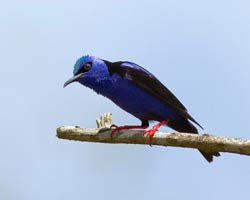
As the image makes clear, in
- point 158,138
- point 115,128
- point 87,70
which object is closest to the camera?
point 158,138

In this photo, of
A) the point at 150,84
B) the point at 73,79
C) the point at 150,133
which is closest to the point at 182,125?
the point at 150,84

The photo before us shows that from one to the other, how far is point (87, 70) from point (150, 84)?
1.01 metres

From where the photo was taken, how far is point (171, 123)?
37.2ft

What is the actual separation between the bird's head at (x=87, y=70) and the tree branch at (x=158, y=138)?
738 millimetres

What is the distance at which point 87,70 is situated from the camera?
1123 centimetres

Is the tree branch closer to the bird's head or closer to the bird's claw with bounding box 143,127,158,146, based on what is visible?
the bird's claw with bounding box 143,127,158,146

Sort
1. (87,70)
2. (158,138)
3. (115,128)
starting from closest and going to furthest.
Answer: (158,138), (115,128), (87,70)

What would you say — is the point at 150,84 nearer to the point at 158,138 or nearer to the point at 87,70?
the point at 87,70

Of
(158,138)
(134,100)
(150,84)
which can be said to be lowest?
(158,138)

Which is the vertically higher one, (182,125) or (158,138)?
(182,125)

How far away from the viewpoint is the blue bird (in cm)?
1110

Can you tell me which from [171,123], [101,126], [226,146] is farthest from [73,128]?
[226,146]

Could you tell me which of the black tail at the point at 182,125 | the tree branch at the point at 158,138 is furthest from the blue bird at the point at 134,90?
the tree branch at the point at 158,138

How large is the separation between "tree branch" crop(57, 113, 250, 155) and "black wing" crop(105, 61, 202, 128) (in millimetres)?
769
